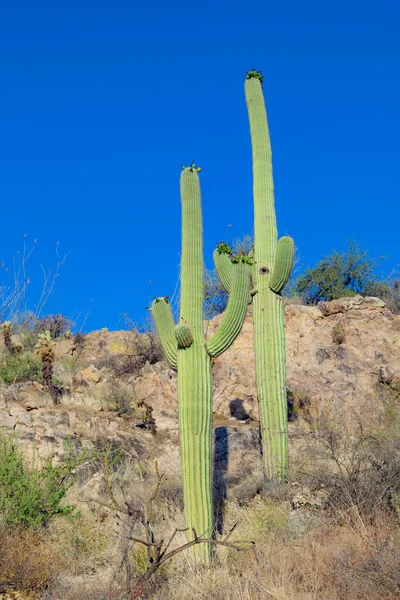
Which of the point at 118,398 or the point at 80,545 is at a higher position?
the point at 118,398

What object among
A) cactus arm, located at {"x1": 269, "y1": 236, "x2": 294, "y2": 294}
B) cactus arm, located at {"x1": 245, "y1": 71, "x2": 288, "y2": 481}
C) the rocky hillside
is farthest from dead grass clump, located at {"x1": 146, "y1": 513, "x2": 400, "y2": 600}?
cactus arm, located at {"x1": 269, "y1": 236, "x2": 294, "y2": 294}

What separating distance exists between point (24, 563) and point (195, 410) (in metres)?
2.32

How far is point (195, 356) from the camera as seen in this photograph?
7164 mm

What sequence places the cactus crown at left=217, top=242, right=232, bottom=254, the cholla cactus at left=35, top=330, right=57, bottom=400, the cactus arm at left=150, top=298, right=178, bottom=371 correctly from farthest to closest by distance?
the cholla cactus at left=35, top=330, right=57, bottom=400
the cactus crown at left=217, top=242, right=232, bottom=254
the cactus arm at left=150, top=298, right=178, bottom=371

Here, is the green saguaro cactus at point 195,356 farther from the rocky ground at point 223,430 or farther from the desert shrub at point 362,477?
the desert shrub at point 362,477

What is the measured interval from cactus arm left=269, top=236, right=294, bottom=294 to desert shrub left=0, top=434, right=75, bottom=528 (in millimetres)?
3952

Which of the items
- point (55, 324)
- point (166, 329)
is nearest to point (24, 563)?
point (166, 329)

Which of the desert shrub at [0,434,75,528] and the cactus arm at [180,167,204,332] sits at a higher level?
the cactus arm at [180,167,204,332]

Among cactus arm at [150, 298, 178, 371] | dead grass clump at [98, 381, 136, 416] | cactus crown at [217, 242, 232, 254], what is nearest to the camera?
cactus arm at [150, 298, 178, 371]

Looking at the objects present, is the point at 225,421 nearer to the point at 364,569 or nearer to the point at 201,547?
the point at 201,547

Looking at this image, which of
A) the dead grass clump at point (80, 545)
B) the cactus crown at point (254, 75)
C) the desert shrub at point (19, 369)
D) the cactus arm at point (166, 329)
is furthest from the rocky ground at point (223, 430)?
the cactus crown at point (254, 75)

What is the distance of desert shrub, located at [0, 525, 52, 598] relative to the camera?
5.98m

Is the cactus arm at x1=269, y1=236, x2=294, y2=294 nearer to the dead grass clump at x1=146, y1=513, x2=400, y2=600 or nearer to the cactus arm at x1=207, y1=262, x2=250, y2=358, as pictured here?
the cactus arm at x1=207, y1=262, x2=250, y2=358

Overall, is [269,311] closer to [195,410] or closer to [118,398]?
[195,410]
